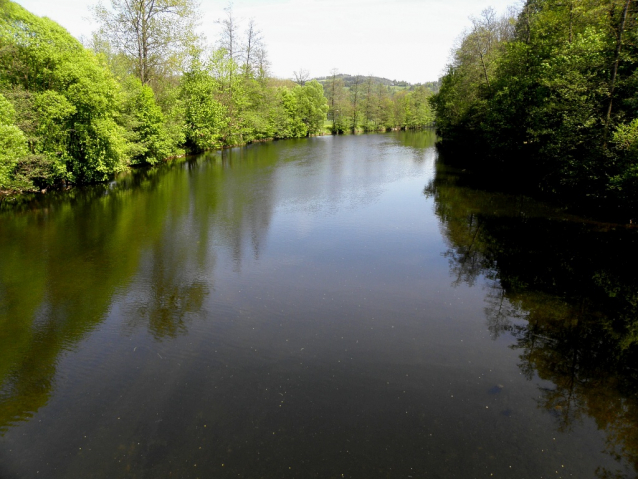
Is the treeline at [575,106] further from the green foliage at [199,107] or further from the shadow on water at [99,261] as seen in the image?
the green foliage at [199,107]

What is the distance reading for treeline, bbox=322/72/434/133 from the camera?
72.4 m

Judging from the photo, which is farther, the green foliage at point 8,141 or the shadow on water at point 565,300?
the green foliage at point 8,141

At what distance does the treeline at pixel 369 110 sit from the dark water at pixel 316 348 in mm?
59607

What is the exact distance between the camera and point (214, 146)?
41.5 m

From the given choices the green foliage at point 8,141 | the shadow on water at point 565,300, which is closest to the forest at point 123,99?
the green foliage at point 8,141

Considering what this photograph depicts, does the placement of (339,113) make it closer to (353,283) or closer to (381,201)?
(381,201)

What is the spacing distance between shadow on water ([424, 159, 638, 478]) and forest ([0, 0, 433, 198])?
17723 mm

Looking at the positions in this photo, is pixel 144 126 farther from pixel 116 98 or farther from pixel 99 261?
pixel 99 261

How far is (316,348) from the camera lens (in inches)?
308

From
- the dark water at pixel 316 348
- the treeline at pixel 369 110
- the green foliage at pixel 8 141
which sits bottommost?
the dark water at pixel 316 348

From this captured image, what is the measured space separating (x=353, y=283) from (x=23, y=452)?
7.38 meters

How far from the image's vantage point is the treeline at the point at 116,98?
17625 mm

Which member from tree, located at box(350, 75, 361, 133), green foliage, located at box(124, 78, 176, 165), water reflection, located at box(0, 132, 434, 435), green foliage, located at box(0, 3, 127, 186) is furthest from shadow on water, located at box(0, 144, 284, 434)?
tree, located at box(350, 75, 361, 133)

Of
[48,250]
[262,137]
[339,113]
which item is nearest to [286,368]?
[48,250]
